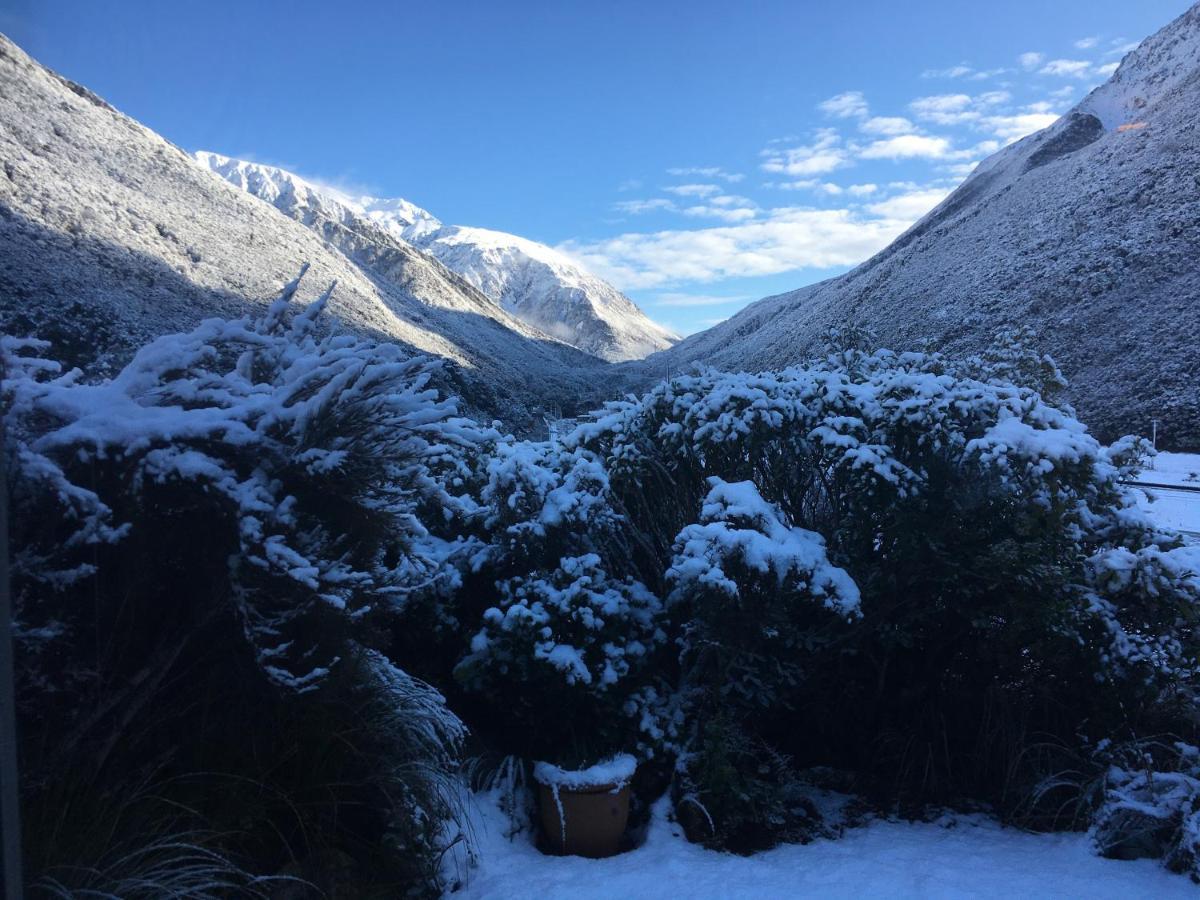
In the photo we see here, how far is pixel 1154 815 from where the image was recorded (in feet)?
10.7

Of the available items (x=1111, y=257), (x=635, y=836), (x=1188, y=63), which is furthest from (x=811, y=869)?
(x=1188, y=63)

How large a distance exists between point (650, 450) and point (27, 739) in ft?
10.8

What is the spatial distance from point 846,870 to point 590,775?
1091mm

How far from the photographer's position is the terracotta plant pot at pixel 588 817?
141 inches

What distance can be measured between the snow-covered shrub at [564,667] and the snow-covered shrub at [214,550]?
0.78 metres

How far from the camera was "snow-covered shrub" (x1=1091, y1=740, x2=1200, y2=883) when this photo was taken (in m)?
3.12

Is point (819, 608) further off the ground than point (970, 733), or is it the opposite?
point (819, 608)

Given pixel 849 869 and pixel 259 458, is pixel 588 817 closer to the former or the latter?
pixel 849 869

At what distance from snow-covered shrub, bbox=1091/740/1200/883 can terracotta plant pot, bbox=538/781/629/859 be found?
1.96 meters

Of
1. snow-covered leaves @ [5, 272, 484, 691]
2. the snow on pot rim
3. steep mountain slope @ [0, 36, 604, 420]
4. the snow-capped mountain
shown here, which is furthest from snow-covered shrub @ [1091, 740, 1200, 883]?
the snow-capped mountain

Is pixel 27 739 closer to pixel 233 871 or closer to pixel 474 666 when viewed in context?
pixel 233 871

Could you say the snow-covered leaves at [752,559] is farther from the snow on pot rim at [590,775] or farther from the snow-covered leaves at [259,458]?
the snow-covered leaves at [259,458]

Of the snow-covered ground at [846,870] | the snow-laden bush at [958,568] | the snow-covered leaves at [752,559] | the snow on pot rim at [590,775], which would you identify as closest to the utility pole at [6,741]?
the snow-covered ground at [846,870]

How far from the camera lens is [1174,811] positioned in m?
3.25
